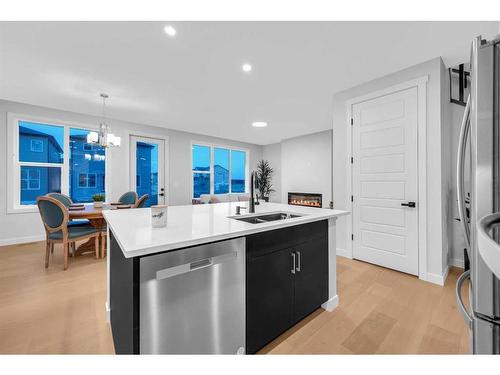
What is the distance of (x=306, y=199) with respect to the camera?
6.49 m

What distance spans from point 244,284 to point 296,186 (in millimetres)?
5681

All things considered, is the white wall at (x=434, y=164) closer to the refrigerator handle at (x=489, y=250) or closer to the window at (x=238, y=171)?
the refrigerator handle at (x=489, y=250)

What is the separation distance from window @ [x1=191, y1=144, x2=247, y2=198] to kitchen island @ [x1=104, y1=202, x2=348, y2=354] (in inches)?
193

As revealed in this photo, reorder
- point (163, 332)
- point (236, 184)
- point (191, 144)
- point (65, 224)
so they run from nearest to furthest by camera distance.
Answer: point (163, 332)
point (65, 224)
point (191, 144)
point (236, 184)

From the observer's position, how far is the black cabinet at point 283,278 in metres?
1.32

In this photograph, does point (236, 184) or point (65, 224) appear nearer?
point (65, 224)

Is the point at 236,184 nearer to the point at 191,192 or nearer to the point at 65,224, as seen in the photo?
the point at 191,192

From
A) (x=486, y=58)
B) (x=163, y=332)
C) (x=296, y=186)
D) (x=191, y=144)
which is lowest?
(x=163, y=332)

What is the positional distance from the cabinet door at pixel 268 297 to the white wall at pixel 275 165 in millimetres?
6074

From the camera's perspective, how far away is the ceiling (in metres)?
1.96

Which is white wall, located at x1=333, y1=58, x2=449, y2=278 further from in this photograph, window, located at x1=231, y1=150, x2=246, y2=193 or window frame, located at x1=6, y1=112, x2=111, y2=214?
window frame, located at x1=6, y1=112, x2=111, y2=214

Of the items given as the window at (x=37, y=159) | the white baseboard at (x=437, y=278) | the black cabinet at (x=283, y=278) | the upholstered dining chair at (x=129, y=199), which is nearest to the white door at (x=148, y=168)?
the upholstered dining chair at (x=129, y=199)

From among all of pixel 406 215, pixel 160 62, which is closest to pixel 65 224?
pixel 160 62
